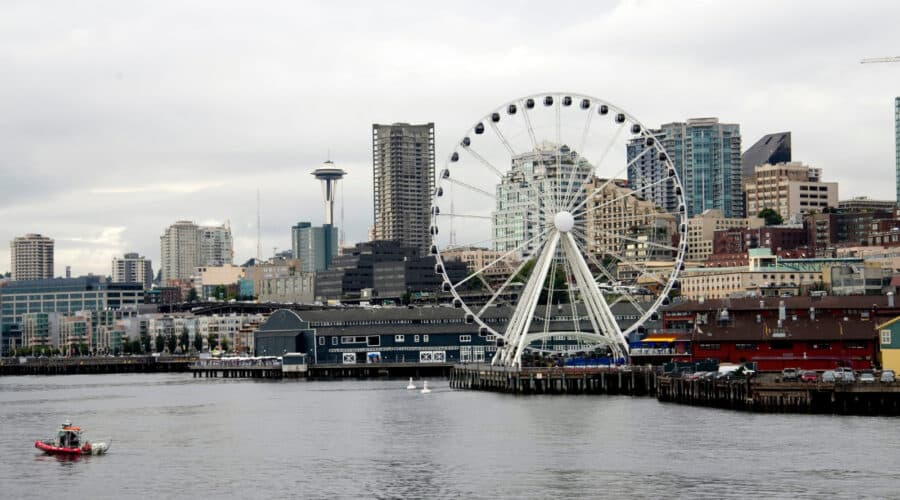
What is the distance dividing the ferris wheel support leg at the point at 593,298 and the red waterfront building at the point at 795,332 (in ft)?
21.7

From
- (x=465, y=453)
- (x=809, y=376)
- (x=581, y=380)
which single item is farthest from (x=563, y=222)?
(x=465, y=453)

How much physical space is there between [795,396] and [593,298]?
35.5 m

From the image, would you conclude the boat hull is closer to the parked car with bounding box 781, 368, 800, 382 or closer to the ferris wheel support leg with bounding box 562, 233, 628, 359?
the parked car with bounding box 781, 368, 800, 382

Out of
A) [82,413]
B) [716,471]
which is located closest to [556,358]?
[82,413]

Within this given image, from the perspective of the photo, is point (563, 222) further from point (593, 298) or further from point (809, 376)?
point (809, 376)

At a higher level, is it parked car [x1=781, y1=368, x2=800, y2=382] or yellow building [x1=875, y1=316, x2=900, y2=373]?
yellow building [x1=875, y1=316, x2=900, y2=373]

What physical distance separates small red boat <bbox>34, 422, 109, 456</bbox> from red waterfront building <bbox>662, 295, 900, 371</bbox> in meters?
51.5

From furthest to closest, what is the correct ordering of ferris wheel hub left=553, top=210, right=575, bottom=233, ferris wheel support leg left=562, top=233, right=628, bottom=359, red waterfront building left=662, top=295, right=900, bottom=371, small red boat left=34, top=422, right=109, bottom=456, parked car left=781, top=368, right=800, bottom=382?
ferris wheel support leg left=562, top=233, right=628, bottom=359 → ferris wheel hub left=553, top=210, right=575, bottom=233 → red waterfront building left=662, top=295, right=900, bottom=371 → parked car left=781, top=368, right=800, bottom=382 → small red boat left=34, top=422, right=109, bottom=456

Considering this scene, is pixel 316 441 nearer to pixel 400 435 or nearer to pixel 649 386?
pixel 400 435

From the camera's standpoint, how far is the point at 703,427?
303ft

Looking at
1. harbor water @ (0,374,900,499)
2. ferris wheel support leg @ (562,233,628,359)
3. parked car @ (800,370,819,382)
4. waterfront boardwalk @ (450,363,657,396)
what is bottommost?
harbor water @ (0,374,900,499)

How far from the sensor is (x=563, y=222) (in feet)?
415

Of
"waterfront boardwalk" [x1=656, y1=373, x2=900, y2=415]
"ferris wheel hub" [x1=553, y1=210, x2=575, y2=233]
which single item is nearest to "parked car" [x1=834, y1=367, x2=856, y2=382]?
"waterfront boardwalk" [x1=656, y1=373, x2=900, y2=415]

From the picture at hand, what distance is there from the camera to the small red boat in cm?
8762
